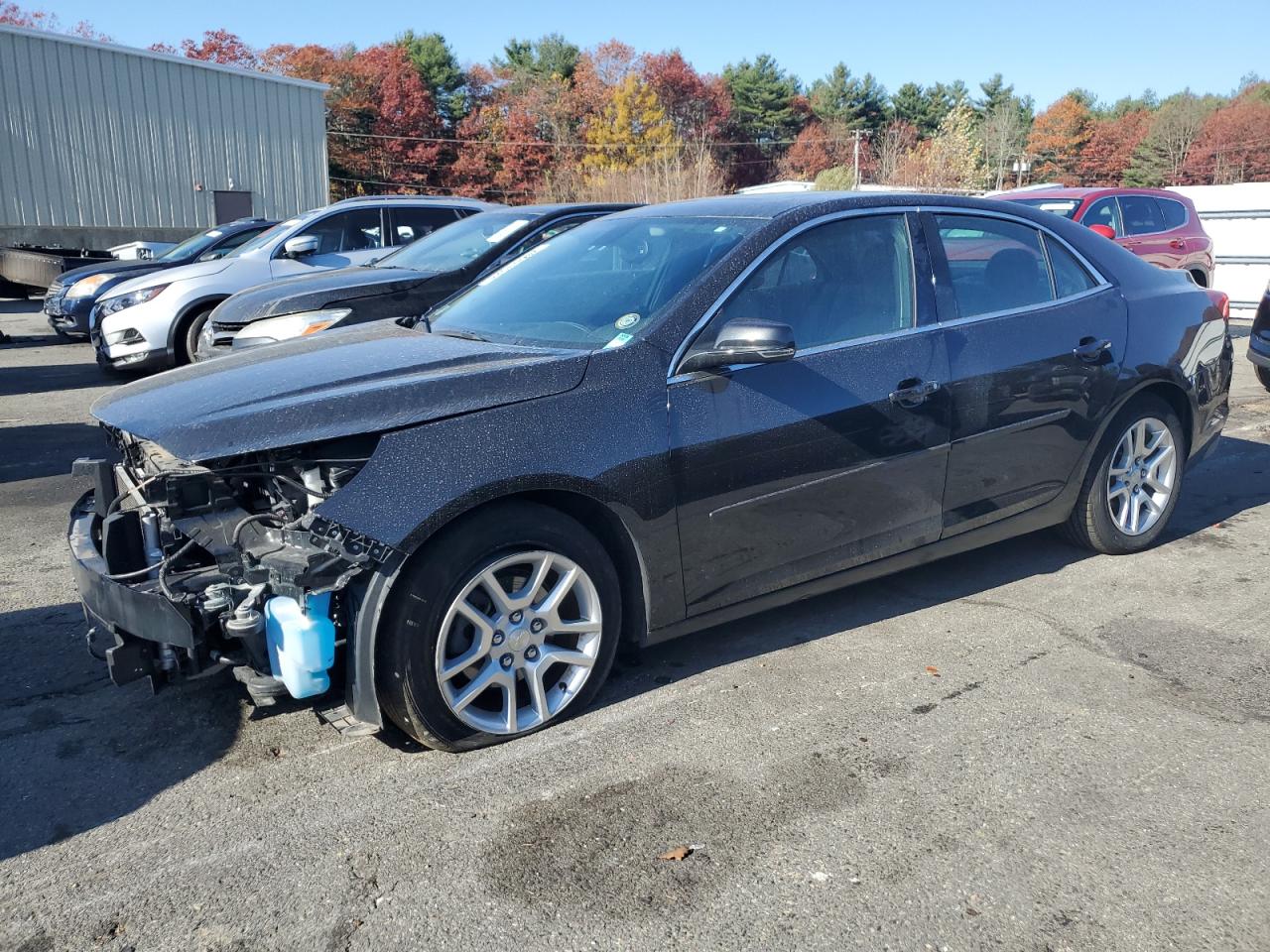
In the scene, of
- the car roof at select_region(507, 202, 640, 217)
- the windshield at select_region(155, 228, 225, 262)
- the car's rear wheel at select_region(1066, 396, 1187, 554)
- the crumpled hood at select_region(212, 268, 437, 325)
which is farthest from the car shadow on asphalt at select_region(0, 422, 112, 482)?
the car's rear wheel at select_region(1066, 396, 1187, 554)

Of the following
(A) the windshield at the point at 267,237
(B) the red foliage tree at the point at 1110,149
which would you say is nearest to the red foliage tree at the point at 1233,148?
(B) the red foliage tree at the point at 1110,149

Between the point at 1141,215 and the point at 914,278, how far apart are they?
1056cm

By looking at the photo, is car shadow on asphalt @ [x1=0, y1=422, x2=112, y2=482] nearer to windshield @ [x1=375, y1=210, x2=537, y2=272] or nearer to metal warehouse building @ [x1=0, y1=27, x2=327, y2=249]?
windshield @ [x1=375, y1=210, x2=537, y2=272]

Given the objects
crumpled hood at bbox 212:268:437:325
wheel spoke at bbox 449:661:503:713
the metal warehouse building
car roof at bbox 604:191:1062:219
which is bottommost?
wheel spoke at bbox 449:661:503:713

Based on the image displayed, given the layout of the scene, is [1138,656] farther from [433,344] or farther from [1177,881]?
[433,344]

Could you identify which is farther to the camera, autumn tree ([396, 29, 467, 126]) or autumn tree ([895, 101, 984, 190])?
autumn tree ([396, 29, 467, 126])

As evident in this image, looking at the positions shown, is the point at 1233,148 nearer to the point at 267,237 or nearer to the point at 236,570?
the point at 267,237

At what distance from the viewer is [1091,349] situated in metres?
4.73

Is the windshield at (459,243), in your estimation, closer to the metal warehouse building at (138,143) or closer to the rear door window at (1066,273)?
the rear door window at (1066,273)

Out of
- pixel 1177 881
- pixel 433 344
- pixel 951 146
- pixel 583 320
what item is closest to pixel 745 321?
pixel 583 320

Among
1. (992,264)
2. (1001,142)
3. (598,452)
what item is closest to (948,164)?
(1001,142)

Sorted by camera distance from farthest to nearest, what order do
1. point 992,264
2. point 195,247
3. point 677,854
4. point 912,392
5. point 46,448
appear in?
point 195,247
point 46,448
point 992,264
point 912,392
point 677,854

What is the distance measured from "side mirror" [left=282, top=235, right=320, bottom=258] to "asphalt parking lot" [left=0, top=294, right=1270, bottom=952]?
5807 mm

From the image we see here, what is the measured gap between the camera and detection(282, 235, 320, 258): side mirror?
384 inches
